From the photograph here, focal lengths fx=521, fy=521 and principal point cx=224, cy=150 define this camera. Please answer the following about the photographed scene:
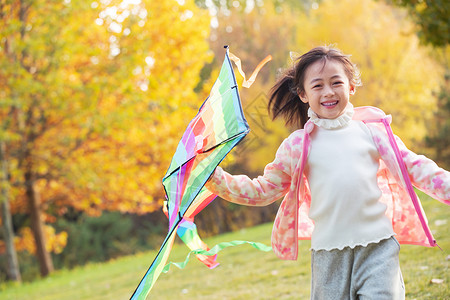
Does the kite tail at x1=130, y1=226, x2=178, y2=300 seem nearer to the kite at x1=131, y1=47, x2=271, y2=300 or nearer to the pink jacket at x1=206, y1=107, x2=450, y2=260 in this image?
the kite at x1=131, y1=47, x2=271, y2=300

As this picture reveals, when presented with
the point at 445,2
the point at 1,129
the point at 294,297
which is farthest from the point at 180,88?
the point at 294,297

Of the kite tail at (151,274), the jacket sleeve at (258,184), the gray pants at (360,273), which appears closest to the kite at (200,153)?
the kite tail at (151,274)

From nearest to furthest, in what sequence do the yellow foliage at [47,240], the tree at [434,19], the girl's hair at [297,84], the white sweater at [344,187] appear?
the white sweater at [344,187], the girl's hair at [297,84], the tree at [434,19], the yellow foliage at [47,240]

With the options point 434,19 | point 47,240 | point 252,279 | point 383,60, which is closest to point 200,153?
point 252,279

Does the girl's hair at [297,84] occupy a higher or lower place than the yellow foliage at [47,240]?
higher

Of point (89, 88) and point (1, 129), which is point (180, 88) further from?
point (1, 129)

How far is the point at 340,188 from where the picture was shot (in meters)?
2.28

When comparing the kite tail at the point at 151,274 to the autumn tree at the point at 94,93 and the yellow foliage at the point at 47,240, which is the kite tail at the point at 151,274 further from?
the yellow foliage at the point at 47,240

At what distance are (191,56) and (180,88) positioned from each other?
78cm

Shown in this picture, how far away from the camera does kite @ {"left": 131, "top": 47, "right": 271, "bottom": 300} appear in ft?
7.27

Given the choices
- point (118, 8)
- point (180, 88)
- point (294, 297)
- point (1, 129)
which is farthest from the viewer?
point (180, 88)

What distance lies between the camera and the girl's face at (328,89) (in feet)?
7.91

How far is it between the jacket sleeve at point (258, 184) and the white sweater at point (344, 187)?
0.42 feet

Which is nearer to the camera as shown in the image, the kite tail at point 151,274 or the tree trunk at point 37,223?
the kite tail at point 151,274
